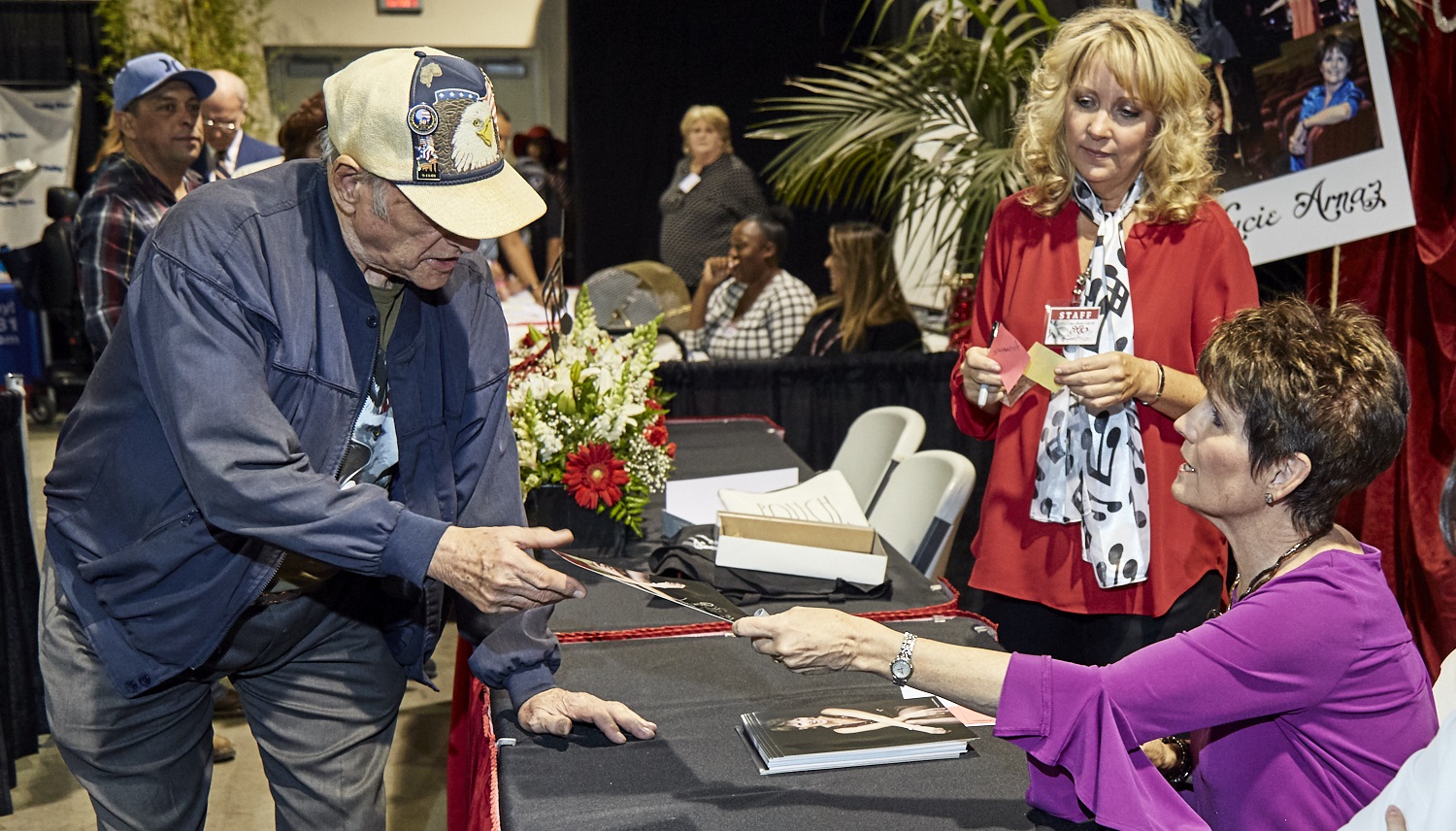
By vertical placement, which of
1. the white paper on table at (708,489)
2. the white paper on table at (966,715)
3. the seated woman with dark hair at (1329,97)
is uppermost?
the seated woman with dark hair at (1329,97)

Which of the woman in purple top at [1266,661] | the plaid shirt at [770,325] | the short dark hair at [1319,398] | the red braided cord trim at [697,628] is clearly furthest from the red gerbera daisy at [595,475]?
the plaid shirt at [770,325]

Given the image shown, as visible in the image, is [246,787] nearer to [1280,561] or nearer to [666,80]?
[1280,561]

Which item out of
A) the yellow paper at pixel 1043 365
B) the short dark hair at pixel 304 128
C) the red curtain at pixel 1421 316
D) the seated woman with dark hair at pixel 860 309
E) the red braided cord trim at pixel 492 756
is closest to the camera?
the red braided cord trim at pixel 492 756

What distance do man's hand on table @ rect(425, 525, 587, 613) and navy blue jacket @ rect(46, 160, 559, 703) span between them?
0.09 feet

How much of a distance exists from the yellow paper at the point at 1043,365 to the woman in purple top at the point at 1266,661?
0.50 meters

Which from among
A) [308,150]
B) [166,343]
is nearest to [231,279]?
[166,343]

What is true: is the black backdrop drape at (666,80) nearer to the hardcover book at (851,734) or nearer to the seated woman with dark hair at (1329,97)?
the seated woman with dark hair at (1329,97)

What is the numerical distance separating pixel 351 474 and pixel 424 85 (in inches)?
21.4

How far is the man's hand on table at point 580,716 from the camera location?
61.4 inches

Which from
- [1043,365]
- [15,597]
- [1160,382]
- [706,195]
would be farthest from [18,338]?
[1160,382]

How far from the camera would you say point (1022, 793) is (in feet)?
4.58

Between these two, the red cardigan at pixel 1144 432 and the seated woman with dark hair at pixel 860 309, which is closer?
the red cardigan at pixel 1144 432

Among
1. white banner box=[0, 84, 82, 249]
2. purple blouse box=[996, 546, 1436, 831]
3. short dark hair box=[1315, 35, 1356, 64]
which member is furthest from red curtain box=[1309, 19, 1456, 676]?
white banner box=[0, 84, 82, 249]

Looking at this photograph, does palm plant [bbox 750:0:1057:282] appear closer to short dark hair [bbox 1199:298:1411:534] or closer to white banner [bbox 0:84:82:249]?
short dark hair [bbox 1199:298:1411:534]
